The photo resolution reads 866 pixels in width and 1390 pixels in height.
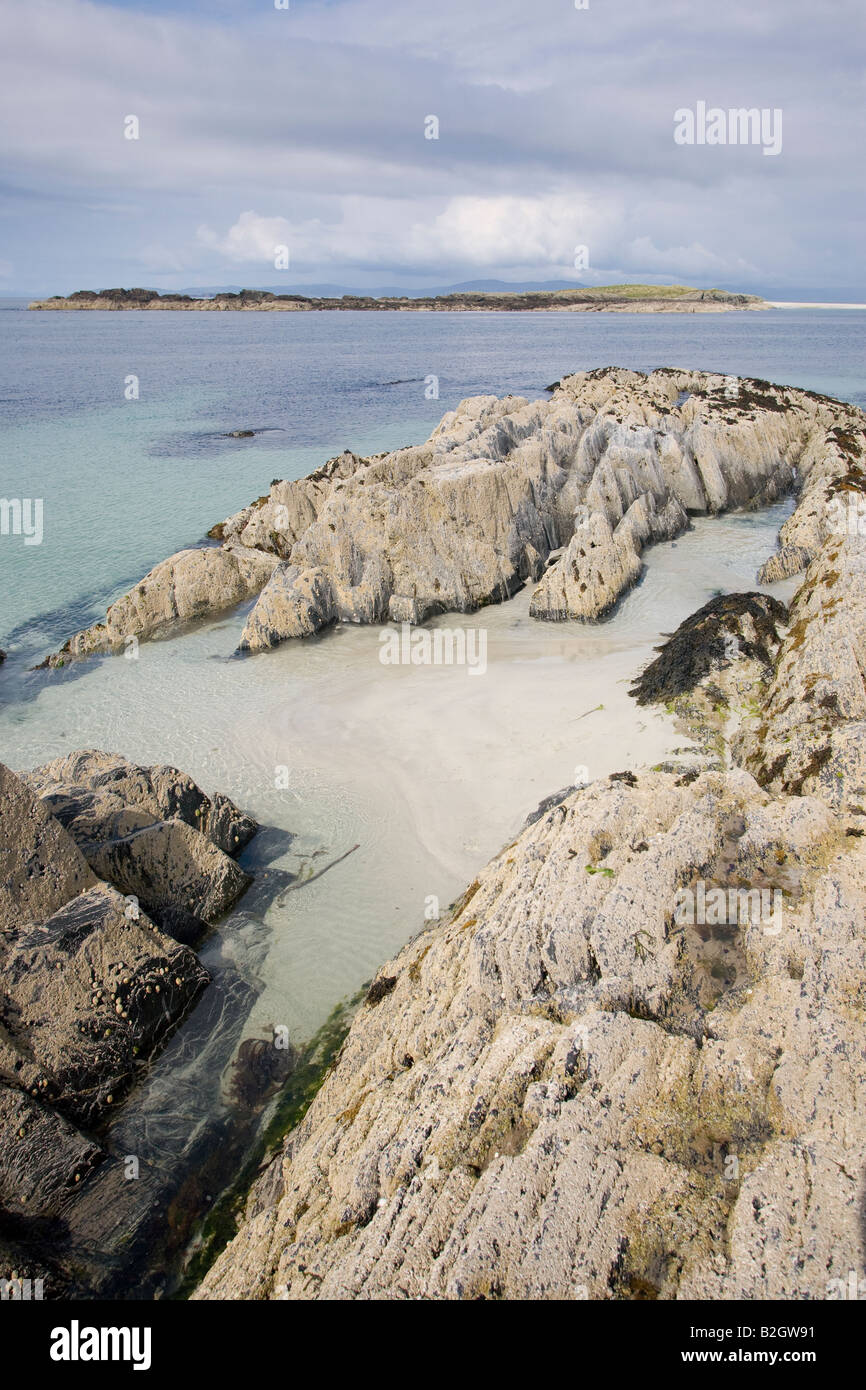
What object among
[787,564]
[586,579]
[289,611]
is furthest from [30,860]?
[787,564]

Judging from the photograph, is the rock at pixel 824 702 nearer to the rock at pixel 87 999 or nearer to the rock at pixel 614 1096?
the rock at pixel 614 1096

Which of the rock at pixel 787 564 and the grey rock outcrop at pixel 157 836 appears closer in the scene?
the grey rock outcrop at pixel 157 836

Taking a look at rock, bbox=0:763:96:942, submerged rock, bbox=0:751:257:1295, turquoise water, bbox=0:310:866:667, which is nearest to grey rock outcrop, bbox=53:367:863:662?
turquoise water, bbox=0:310:866:667

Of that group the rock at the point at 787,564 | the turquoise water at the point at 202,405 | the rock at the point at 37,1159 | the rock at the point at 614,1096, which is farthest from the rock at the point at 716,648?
the turquoise water at the point at 202,405

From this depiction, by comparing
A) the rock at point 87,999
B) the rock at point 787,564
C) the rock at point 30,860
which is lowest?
the rock at point 87,999

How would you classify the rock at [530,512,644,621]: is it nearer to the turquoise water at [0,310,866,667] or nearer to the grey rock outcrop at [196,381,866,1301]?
the grey rock outcrop at [196,381,866,1301]
